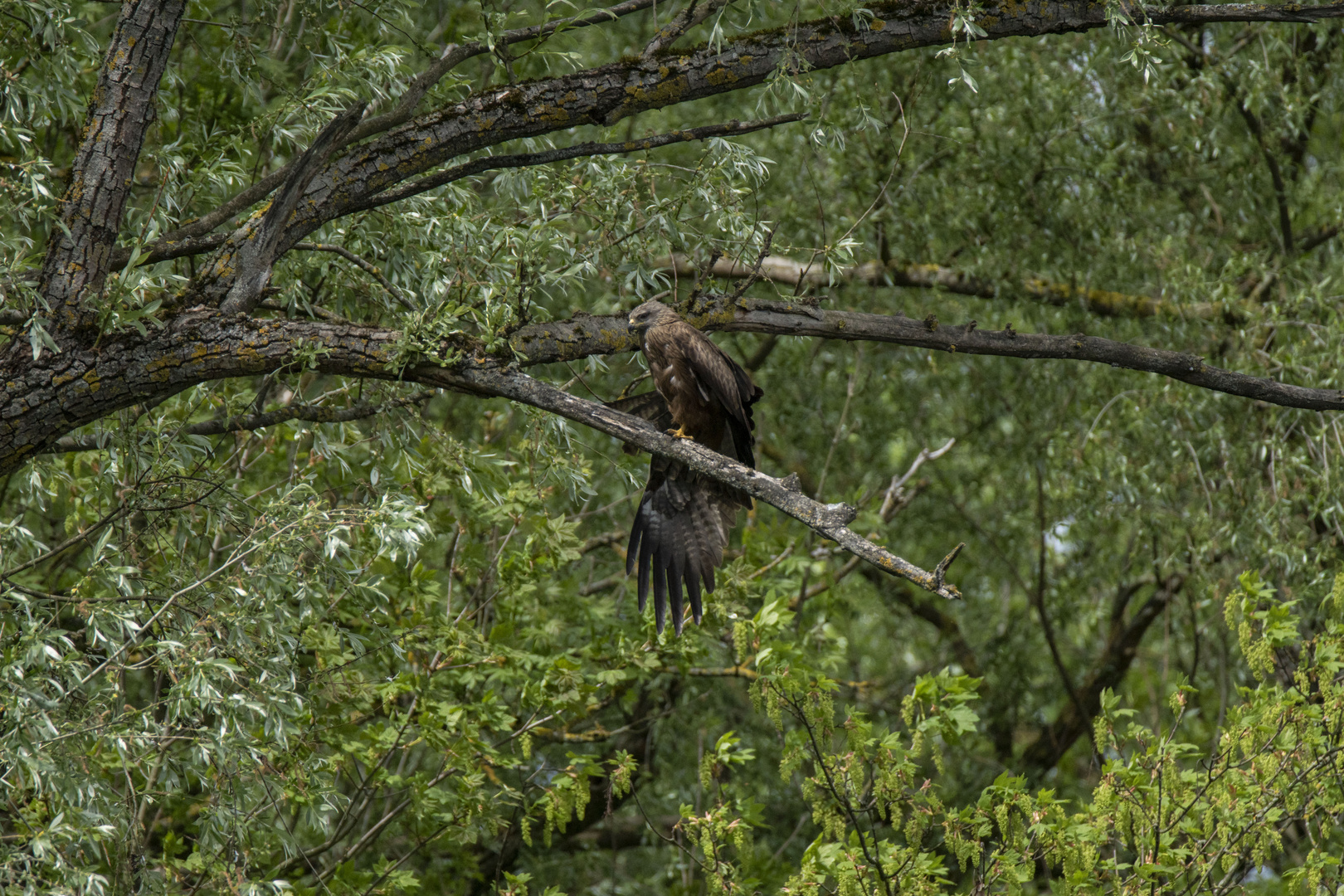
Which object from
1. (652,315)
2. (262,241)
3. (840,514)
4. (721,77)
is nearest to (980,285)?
(652,315)

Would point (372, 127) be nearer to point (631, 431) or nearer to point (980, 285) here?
point (631, 431)

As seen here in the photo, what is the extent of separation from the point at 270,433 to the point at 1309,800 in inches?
195

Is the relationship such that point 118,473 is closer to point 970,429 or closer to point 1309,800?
point 1309,800

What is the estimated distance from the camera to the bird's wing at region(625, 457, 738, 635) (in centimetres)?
471

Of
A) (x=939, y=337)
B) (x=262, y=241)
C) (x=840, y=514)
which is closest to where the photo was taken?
(x=840, y=514)

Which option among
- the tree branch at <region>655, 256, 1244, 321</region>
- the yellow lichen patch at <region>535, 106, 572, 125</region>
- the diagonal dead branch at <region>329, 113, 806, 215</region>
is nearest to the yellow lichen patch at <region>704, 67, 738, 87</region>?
the diagonal dead branch at <region>329, 113, 806, 215</region>

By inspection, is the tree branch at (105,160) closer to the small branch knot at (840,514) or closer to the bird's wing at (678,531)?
the bird's wing at (678,531)

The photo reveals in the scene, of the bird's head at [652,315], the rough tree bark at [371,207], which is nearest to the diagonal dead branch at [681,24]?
the rough tree bark at [371,207]

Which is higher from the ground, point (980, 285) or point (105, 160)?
point (980, 285)

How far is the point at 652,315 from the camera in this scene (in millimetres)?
4281

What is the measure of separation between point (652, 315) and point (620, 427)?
798 millimetres

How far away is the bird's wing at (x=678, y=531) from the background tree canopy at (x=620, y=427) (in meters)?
0.21

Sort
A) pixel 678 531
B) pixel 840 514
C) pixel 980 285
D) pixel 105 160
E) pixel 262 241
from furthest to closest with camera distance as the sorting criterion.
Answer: pixel 980 285, pixel 678 531, pixel 262 241, pixel 105 160, pixel 840 514

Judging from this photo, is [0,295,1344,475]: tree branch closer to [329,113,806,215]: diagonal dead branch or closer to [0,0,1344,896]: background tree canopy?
[0,0,1344,896]: background tree canopy
